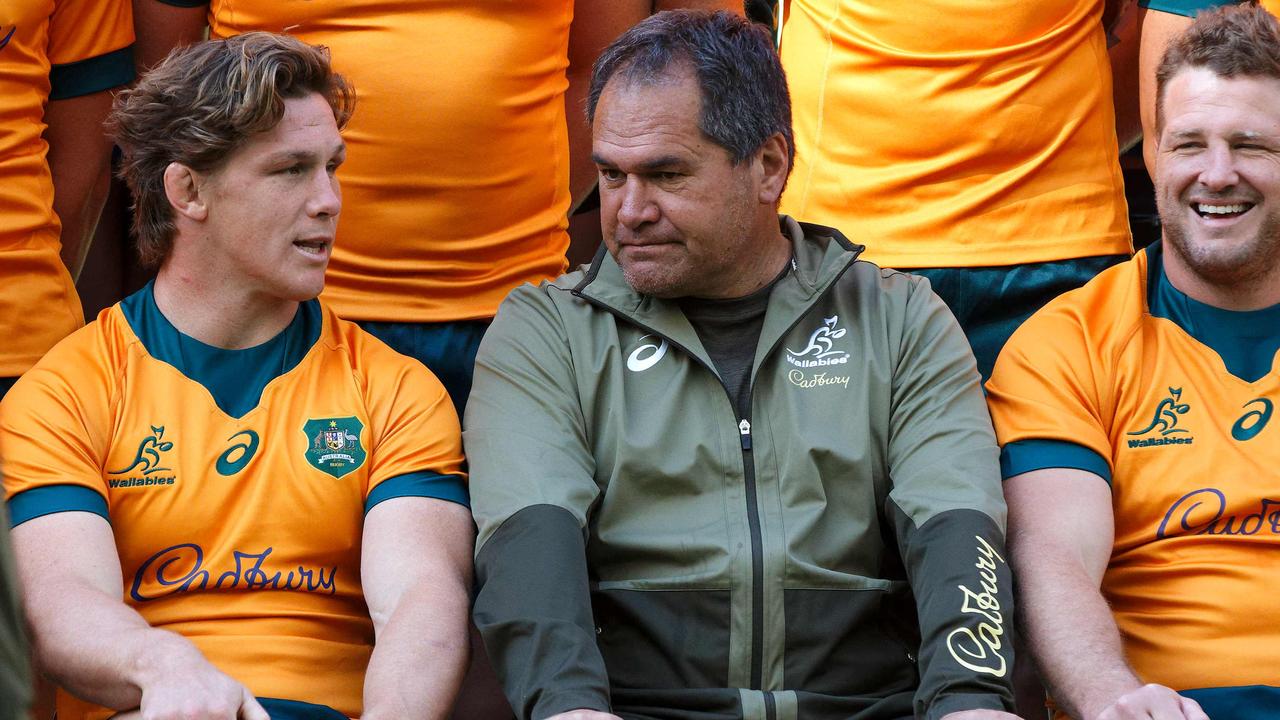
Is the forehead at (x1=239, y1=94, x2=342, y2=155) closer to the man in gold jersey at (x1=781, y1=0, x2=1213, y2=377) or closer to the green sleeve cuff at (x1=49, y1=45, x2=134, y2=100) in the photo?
the green sleeve cuff at (x1=49, y1=45, x2=134, y2=100)

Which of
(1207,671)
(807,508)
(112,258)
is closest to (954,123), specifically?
(807,508)

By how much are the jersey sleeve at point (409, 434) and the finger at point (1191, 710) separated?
4.28 ft

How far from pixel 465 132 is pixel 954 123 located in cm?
103

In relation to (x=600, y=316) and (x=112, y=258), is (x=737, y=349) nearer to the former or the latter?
(x=600, y=316)

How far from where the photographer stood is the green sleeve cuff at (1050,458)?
3.19 meters

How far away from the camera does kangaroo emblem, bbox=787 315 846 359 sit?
3232 mm

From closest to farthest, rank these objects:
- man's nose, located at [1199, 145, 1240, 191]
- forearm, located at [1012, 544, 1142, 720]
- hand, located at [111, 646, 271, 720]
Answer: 1. hand, located at [111, 646, 271, 720]
2. forearm, located at [1012, 544, 1142, 720]
3. man's nose, located at [1199, 145, 1240, 191]

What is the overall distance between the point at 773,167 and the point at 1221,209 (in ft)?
2.89

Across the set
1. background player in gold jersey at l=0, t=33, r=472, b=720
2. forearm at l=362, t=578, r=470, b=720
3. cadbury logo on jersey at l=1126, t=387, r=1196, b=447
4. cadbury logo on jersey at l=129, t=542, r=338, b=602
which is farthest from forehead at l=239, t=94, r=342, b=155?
cadbury logo on jersey at l=1126, t=387, r=1196, b=447

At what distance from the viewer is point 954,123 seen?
11.8ft

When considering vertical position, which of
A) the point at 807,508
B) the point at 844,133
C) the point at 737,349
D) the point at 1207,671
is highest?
the point at 844,133

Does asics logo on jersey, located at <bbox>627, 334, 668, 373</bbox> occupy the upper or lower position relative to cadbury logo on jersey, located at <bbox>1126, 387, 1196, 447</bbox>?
upper

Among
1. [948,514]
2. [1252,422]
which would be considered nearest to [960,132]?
[1252,422]

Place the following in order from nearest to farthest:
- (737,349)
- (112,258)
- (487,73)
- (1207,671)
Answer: (1207,671), (737,349), (487,73), (112,258)
